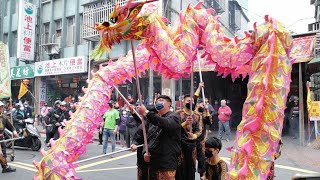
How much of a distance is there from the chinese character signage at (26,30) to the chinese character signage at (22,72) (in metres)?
0.74

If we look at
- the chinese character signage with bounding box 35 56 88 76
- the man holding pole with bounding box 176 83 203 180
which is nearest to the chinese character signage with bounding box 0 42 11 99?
the man holding pole with bounding box 176 83 203 180

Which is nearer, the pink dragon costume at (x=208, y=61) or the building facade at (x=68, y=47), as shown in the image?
the pink dragon costume at (x=208, y=61)

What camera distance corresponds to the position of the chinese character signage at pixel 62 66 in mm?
16484

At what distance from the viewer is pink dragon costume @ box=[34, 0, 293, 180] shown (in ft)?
9.17

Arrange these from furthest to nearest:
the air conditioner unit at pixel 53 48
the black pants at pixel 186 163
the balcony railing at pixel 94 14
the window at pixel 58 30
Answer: the window at pixel 58 30, the air conditioner unit at pixel 53 48, the balcony railing at pixel 94 14, the black pants at pixel 186 163

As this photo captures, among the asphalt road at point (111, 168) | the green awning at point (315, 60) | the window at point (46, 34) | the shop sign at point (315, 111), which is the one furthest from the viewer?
the window at point (46, 34)

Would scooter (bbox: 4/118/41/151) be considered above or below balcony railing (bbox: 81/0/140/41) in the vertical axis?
below

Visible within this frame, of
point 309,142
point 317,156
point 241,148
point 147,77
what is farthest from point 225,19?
point 241,148

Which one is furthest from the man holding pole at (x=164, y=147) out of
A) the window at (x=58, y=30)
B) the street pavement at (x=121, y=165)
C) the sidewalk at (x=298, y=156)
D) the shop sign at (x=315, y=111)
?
the window at (x=58, y=30)

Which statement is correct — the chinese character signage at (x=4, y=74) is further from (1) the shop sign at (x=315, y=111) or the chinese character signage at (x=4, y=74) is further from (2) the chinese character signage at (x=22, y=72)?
(2) the chinese character signage at (x=22, y=72)

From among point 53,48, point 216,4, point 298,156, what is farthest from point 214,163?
point 53,48

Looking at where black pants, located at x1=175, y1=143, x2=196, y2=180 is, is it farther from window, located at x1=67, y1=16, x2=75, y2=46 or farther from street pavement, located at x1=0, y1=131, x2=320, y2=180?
window, located at x1=67, y1=16, x2=75, y2=46

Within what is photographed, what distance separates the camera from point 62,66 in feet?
57.3

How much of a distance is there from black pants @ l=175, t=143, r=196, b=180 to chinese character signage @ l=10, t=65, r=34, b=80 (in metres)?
16.3
